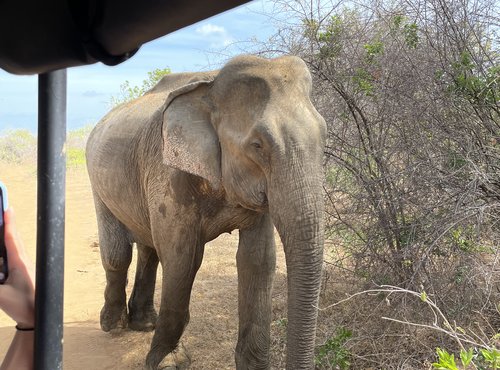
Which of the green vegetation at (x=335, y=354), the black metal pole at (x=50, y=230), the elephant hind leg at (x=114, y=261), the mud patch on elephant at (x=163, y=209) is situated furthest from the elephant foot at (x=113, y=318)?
the black metal pole at (x=50, y=230)

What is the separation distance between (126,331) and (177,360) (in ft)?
4.40

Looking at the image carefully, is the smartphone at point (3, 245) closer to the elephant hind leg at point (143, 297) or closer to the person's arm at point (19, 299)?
the person's arm at point (19, 299)

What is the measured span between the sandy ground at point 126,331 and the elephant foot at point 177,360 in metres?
0.12

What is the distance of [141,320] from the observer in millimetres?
5910

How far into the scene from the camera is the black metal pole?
1481 mm

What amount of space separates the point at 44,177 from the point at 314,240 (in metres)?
1.92

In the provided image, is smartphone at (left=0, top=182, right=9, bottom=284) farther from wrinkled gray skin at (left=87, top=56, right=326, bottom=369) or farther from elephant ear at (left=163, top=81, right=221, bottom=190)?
elephant ear at (left=163, top=81, right=221, bottom=190)

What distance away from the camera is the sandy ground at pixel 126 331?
17.1 feet

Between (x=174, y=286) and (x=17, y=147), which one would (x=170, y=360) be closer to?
(x=174, y=286)

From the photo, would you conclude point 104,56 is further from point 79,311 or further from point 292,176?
point 79,311

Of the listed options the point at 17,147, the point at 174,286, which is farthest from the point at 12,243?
the point at 17,147

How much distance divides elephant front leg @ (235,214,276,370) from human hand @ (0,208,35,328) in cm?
267

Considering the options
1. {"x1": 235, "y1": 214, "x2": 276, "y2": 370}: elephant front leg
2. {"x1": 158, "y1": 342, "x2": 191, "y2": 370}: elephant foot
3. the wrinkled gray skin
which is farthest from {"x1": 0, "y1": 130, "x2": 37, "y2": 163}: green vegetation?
{"x1": 235, "y1": 214, "x2": 276, "y2": 370}: elephant front leg

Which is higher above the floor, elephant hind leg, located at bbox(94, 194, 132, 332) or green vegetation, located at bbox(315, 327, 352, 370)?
elephant hind leg, located at bbox(94, 194, 132, 332)
